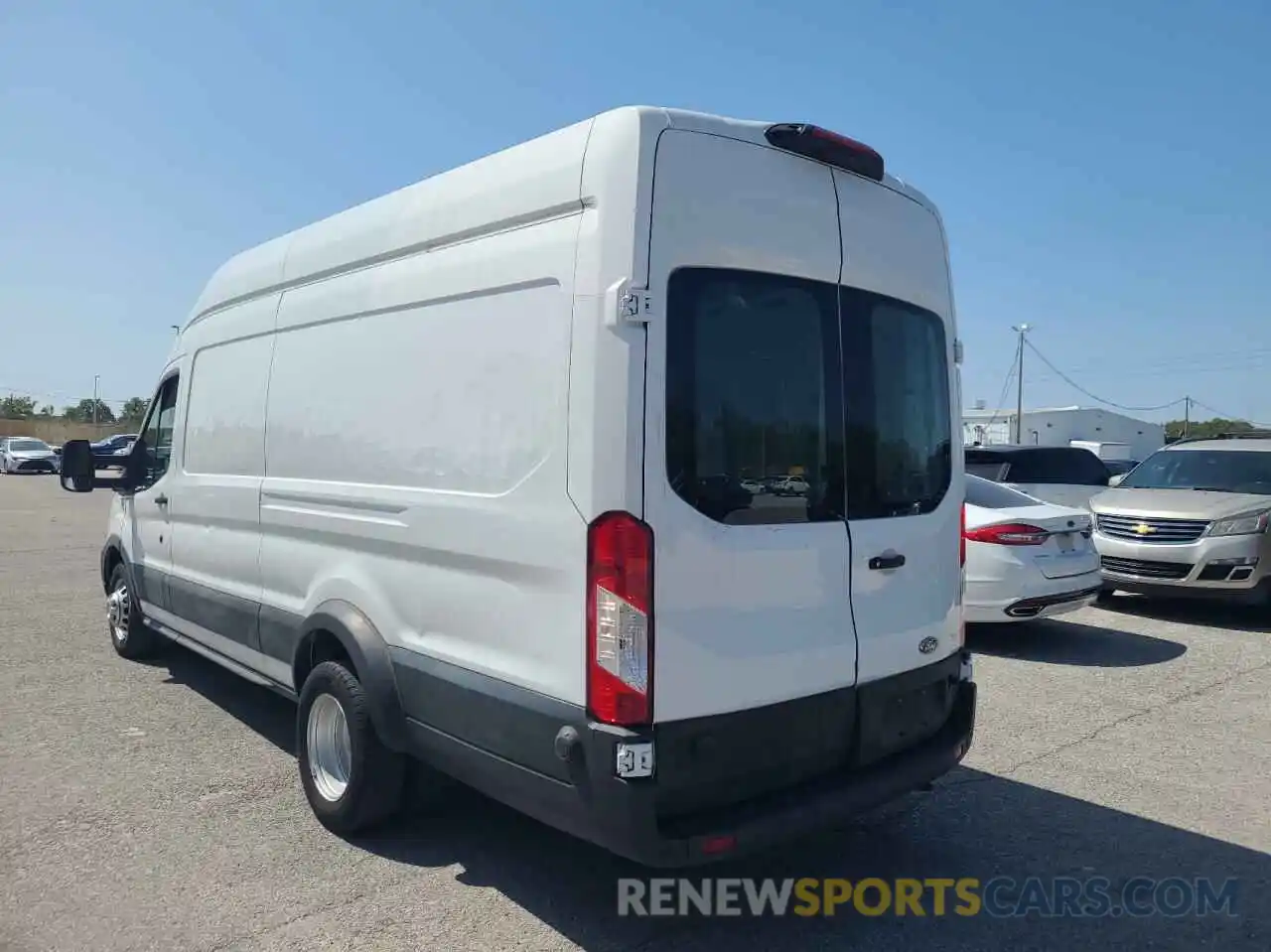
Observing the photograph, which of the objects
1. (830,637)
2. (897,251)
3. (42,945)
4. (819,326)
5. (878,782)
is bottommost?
(42,945)

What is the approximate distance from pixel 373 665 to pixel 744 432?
180cm

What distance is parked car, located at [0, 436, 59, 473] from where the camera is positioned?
131 feet

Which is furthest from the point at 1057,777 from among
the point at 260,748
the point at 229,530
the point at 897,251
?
the point at 229,530

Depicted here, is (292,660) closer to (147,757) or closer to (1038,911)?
(147,757)

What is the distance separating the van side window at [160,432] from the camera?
247 inches

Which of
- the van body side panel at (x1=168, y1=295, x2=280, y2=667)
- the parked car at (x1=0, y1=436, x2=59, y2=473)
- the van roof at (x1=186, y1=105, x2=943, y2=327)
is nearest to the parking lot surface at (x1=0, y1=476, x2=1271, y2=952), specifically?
the van body side panel at (x1=168, y1=295, x2=280, y2=667)

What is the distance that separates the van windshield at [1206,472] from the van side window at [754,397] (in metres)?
8.80

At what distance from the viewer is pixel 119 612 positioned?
285 inches

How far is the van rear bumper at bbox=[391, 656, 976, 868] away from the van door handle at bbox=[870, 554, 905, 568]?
46cm

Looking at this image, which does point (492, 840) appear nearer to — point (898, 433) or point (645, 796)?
point (645, 796)

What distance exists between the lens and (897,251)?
3.87 m

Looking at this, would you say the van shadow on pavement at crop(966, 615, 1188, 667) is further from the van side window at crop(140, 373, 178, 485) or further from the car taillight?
the van side window at crop(140, 373, 178, 485)

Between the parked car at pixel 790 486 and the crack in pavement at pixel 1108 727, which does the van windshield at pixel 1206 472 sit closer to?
the crack in pavement at pixel 1108 727

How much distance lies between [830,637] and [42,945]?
9.63 ft
